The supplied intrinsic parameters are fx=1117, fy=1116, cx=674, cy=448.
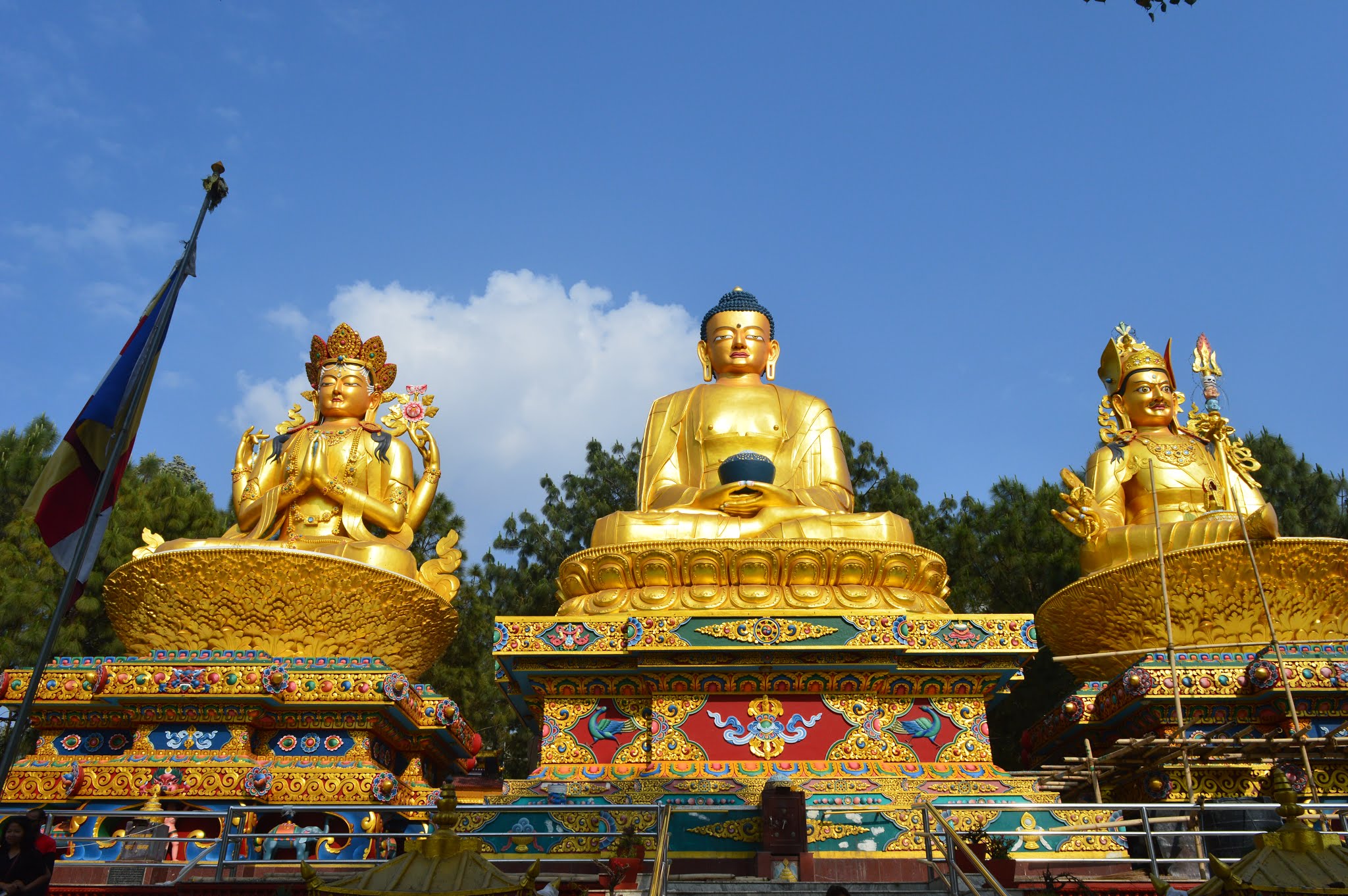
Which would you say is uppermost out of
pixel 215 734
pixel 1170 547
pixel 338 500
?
pixel 338 500

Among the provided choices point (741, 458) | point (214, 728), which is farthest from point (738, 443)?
point (214, 728)

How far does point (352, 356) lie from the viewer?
522 inches

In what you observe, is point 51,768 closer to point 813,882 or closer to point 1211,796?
point 813,882

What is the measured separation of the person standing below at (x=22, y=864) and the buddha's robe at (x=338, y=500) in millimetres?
5731

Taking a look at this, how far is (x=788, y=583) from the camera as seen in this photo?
9539 millimetres

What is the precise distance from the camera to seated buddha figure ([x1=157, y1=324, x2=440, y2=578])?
1165 centimetres

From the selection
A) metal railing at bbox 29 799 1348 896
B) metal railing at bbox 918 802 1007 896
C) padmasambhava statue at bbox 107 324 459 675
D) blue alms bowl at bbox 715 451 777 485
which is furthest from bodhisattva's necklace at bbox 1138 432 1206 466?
padmasambhava statue at bbox 107 324 459 675

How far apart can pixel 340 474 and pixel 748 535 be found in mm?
4798

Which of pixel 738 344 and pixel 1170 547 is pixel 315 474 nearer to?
pixel 738 344

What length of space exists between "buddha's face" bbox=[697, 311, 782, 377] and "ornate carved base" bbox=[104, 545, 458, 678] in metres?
4.62

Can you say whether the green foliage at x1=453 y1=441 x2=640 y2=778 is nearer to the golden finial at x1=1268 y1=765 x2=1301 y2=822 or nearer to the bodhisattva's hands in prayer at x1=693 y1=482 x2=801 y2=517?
the bodhisattva's hands in prayer at x1=693 y1=482 x2=801 y2=517

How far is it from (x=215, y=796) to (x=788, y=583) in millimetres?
5027

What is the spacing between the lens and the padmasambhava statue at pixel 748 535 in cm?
947

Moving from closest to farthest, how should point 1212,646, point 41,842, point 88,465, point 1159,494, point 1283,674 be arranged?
point 41,842
point 88,465
point 1283,674
point 1212,646
point 1159,494
